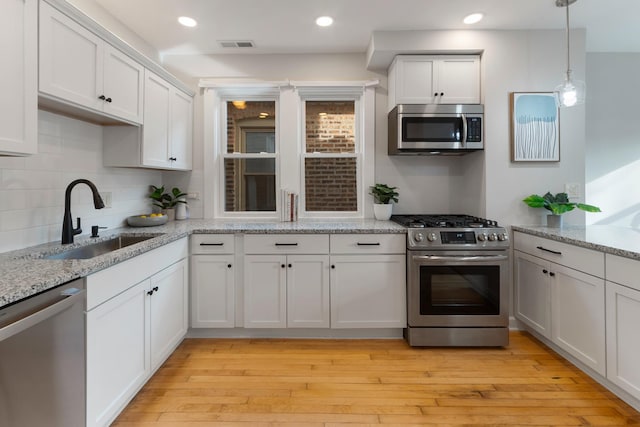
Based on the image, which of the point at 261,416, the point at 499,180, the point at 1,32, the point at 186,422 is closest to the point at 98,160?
the point at 1,32

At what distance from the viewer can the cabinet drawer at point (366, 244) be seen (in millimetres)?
2658

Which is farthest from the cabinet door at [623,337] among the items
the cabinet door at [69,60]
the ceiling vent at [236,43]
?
the ceiling vent at [236,43]

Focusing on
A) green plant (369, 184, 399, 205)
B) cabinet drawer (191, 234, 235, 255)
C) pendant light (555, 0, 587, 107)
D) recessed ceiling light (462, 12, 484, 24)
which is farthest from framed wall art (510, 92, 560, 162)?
cabinet drawer (191, 234, 235, 255)

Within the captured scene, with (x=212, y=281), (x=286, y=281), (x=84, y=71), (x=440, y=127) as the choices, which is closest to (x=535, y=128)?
(x=440, y=127)

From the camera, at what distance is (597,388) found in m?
2.06

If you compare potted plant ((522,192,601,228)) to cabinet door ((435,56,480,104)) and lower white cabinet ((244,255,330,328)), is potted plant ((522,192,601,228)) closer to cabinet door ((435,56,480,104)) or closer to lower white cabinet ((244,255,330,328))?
cabinet door ((435,56,480,104))

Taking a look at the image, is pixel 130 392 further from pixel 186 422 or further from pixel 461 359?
pixel 461 359

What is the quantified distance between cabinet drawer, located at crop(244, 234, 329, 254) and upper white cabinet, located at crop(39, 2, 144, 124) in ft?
4.07

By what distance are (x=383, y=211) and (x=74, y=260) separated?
243 cm

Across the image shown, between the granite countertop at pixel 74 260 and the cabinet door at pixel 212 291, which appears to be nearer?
the granite countertop at pixel 74 260

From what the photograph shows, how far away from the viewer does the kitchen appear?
79.2 inches

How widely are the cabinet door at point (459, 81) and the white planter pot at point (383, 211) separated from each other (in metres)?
1.05

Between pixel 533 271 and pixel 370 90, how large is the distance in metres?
2.17

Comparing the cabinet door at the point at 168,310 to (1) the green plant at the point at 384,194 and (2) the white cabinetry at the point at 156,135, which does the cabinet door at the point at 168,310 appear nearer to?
(2) the white cabinetry at the point at 156,135
